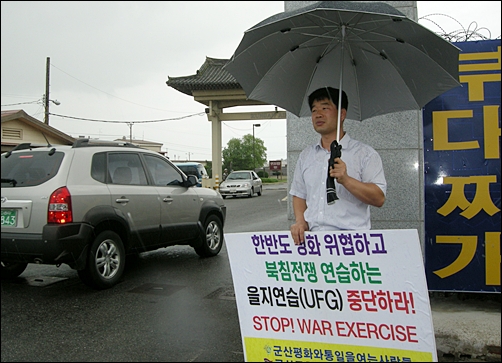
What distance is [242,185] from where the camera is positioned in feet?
58.0

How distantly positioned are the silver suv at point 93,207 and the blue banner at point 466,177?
3.25 m

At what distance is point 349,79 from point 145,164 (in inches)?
130

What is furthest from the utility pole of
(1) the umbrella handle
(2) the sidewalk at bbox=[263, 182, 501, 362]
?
(2) the sidewalk at bbox=[263, 182, 501, 362]

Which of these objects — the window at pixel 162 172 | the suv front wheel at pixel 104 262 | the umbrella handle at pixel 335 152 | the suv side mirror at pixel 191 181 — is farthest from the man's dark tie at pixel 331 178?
the suv side mirror at pixel 191 181

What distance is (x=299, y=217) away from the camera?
110 inches

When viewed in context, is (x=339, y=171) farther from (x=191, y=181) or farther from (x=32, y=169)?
(x=191, y=181)

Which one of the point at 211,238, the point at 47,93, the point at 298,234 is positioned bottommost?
the point at 211,238

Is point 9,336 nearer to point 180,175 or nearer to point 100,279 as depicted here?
point 100,279

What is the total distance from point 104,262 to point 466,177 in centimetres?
373

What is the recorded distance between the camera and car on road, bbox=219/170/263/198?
16734 millimetres

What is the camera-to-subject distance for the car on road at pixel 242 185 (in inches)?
659

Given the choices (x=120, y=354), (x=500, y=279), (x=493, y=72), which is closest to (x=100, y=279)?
(x=120, y=354)

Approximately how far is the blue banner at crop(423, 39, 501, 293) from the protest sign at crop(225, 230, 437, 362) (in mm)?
1834

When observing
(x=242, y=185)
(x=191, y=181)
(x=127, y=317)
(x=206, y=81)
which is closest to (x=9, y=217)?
(x=127, y=317)
